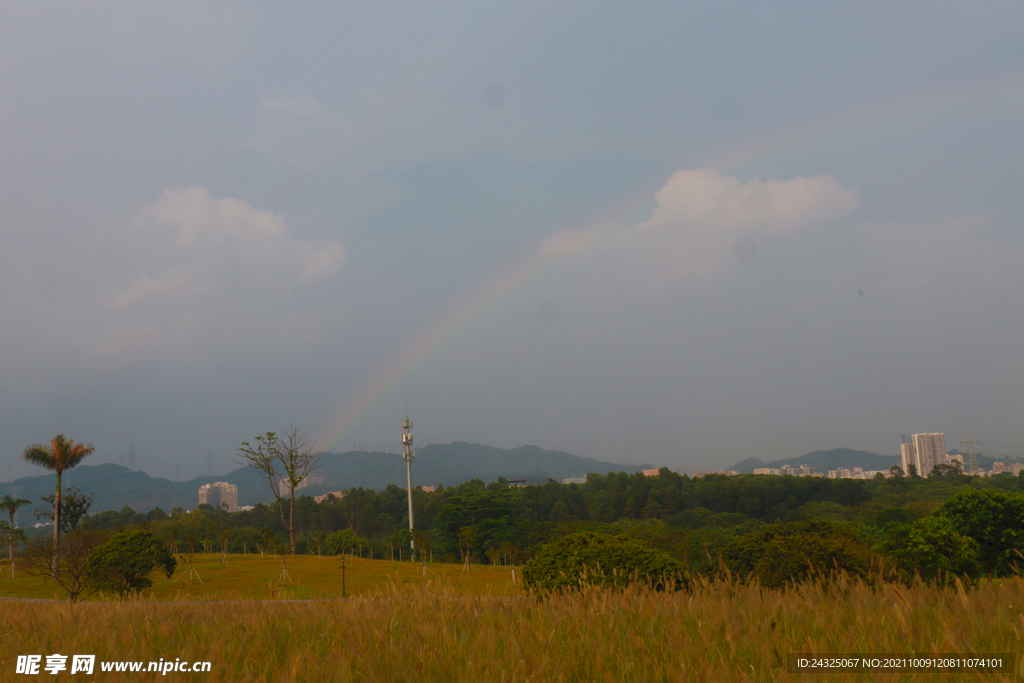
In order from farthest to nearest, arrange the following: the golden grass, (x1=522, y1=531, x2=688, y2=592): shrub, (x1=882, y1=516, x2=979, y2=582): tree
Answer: (x1=882, y1=516, x2=979, y2=582): tree
(x1=522, y1=531, x2=688, y2=592): shrub
the golden grass

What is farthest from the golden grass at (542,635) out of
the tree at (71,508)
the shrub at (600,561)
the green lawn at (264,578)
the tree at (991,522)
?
the tree at (71,508)

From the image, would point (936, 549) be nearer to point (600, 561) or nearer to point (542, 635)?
point (600, 561)

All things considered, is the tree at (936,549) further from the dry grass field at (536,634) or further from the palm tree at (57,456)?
the palm tree at (57,456)

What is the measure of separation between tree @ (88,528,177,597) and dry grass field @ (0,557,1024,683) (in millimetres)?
28871

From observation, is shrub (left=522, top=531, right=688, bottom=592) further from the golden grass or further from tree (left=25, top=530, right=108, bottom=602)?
tree (left=25, top=530, right=108, bottom=602)

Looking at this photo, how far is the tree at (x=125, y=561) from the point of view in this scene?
1124 inches

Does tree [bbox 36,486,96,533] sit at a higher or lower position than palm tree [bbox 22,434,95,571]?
lower

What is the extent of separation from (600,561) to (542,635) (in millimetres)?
9713

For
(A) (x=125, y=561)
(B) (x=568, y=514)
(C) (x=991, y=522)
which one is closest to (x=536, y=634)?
(C) (x=991, y=522)

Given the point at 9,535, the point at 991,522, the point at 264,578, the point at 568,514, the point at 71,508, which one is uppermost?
the point at 991,522

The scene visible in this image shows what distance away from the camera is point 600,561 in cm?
1261

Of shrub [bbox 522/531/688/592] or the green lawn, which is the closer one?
shrub [bbox 522/531/688/592]

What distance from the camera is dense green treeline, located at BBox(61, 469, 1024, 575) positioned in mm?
51500

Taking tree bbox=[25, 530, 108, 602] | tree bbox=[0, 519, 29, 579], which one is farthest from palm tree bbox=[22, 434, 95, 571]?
tree bbox=[25, 530, 108, 602]
